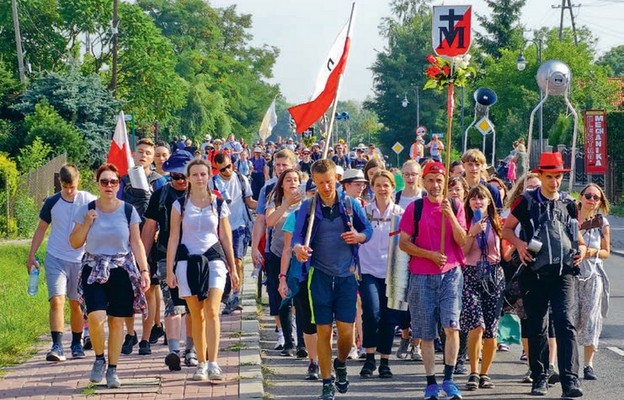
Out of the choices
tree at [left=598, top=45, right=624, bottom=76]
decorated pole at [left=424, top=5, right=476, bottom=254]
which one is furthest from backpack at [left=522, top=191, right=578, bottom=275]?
tree at [left=598, top=45, right=624, bottom=76]

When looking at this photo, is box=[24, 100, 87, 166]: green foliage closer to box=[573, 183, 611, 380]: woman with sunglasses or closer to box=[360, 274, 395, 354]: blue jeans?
box=[360, 274, 395, 354]: blue jeans

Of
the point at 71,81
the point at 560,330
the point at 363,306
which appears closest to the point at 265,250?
the point at 363,306

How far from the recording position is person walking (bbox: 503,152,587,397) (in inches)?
345

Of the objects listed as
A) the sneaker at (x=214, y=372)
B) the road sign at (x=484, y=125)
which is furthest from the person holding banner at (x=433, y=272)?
the road sign at (x=484, y=125)

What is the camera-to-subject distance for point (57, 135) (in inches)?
1596

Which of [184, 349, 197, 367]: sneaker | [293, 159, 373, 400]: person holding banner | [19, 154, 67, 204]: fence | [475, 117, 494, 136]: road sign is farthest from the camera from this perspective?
[475, 117, 494, 136]: road sign

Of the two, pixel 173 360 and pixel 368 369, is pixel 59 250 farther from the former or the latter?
pixel 368 369

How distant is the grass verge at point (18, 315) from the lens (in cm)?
1129

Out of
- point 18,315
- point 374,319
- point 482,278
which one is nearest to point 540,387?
point 482,278


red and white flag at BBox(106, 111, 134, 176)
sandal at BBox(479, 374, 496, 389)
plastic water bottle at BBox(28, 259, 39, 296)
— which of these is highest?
red and white flag at BBox(106, 111, 134, 176)

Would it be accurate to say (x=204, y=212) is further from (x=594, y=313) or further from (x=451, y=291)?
(x=594, y=313)

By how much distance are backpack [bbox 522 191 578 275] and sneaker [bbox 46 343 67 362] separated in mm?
4319

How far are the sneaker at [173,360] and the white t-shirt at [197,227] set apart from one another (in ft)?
3.46

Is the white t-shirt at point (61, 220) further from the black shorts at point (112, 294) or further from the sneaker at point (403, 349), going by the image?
the sneaker at point (403, 349)
